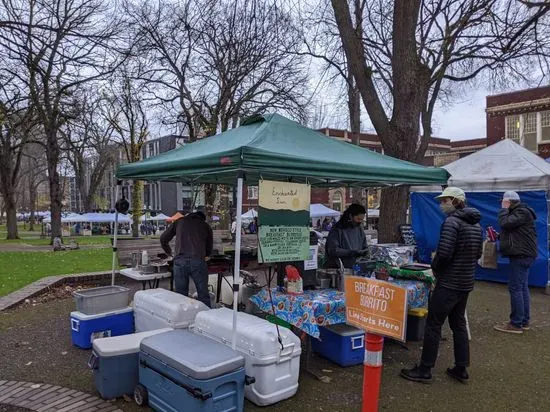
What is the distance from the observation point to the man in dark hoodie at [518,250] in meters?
5.94

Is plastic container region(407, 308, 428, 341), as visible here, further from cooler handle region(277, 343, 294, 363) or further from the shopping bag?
the shopping bag

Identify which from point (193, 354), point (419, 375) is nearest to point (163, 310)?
point (193, 354)

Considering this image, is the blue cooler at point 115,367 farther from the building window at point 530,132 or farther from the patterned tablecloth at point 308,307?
the building window at point 530,132

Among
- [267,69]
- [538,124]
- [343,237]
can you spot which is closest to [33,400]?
[343,237]

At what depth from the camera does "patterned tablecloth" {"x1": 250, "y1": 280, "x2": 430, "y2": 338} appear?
4.25 meters

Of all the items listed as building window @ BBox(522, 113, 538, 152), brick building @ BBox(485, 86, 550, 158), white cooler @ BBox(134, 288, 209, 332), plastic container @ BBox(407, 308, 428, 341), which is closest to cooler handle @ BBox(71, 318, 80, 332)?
white cooler @ BBox(134, 288, 209, 332)

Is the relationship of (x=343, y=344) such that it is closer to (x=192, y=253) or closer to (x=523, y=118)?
(x=192, y=253)

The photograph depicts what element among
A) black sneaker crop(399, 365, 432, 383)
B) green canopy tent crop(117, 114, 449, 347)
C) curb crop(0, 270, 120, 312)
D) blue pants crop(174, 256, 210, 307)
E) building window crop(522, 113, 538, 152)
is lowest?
black sneaker crop(399, 365, 432, 383)

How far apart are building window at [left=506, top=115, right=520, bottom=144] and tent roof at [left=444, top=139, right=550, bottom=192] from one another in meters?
21.3

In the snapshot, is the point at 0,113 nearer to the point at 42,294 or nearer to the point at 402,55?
the point at 42,294

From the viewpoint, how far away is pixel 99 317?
17.0ft

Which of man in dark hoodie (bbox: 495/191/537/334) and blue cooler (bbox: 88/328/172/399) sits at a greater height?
man in dark hoodie (bbox: 495/191/537/334)

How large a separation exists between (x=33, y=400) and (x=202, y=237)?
255 cm

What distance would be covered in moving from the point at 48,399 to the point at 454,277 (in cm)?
382
